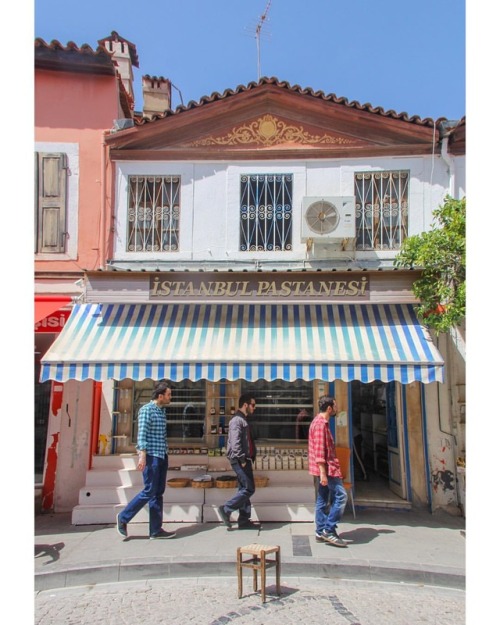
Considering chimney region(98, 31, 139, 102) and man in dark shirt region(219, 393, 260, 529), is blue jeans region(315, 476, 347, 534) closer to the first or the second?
man in dark shirt region(219, 393, 260, 529)

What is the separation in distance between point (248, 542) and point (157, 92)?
10.9m

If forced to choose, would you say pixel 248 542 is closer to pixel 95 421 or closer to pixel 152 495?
pixel 152 495

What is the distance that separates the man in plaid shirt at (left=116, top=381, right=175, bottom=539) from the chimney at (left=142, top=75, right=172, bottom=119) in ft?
29.1

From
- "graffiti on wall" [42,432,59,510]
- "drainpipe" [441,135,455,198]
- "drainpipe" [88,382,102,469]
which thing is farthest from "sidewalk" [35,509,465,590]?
"drainpipe" [441,135,455,198]

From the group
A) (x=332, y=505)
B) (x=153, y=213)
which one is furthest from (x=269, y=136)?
(x=332, y=505)

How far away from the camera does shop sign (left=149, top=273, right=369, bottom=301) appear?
8852 millimetres

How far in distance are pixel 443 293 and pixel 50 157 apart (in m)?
7.11

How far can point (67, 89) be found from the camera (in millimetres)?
10180

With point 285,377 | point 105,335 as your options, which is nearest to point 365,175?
point 285,377

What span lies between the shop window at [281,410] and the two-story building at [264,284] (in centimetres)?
2

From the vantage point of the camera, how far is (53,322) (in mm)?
9148

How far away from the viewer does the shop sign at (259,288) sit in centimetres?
885

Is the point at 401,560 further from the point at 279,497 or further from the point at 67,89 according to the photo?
the point at 67,89

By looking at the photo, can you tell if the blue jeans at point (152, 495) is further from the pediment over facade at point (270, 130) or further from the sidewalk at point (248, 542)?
the pediment over facade at point (270, 130)
